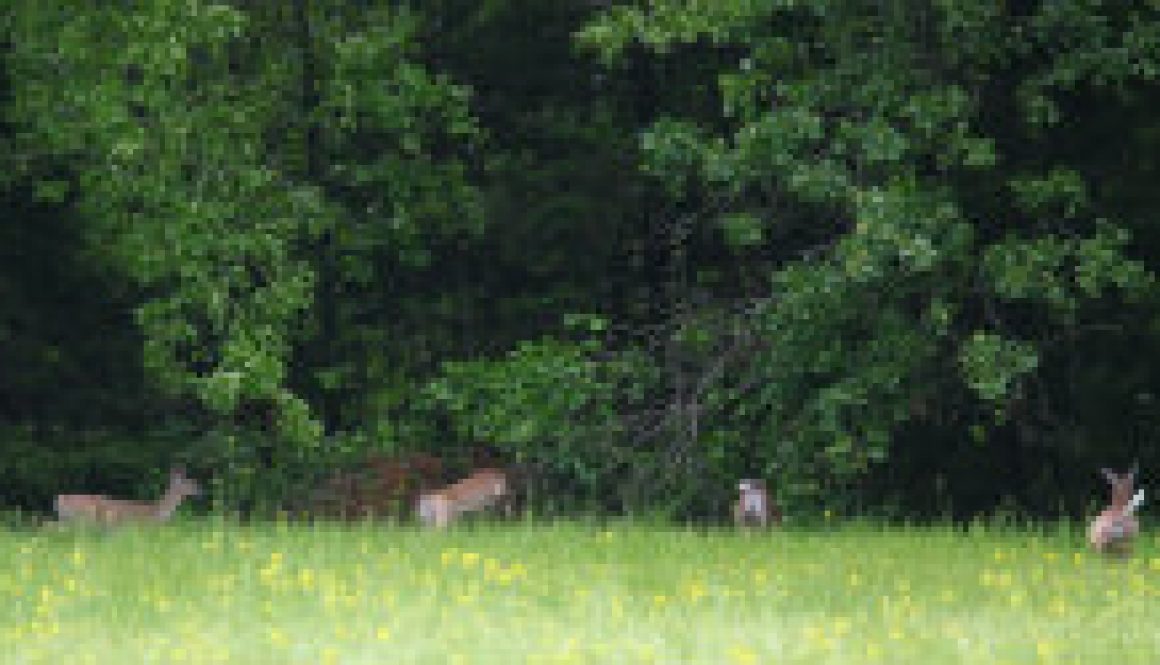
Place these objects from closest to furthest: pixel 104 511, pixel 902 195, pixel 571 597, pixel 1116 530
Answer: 1. pixel 571 597
2. pixel 1116 530
3. pixel 902 195
4. pixel 104 511

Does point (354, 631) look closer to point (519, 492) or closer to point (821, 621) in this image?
point (821, 621)

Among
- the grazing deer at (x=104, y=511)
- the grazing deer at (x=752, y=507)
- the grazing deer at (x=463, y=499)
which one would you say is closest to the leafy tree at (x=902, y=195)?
the grazing deer at (x=752, y=507)

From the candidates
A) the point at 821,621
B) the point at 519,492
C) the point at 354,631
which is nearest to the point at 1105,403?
the point at 519,492

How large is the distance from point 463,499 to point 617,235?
7313mm

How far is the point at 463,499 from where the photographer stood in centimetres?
2106

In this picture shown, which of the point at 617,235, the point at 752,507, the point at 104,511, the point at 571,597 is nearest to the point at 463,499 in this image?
the point at 752,507

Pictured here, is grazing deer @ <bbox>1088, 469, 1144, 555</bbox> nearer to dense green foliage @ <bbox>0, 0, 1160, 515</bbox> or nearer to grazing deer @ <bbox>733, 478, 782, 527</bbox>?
dense green foliage @ <bbox>0, 0, 1160, 515</bbox>

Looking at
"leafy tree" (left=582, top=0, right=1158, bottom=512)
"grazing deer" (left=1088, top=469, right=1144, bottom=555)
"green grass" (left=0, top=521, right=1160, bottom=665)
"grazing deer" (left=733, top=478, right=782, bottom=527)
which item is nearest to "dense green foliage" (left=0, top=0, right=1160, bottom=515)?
"leafy tree" (left=582, top=0, right=1158, bottom=512)

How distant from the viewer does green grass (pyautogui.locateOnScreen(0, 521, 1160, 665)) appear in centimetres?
1293

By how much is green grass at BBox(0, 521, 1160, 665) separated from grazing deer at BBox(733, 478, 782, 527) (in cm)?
50

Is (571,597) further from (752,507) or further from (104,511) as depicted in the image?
(104,511)

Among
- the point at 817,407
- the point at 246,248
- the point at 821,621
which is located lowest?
the point at 821,621

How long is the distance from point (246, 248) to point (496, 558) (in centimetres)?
606

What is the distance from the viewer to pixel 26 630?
45.9ft
